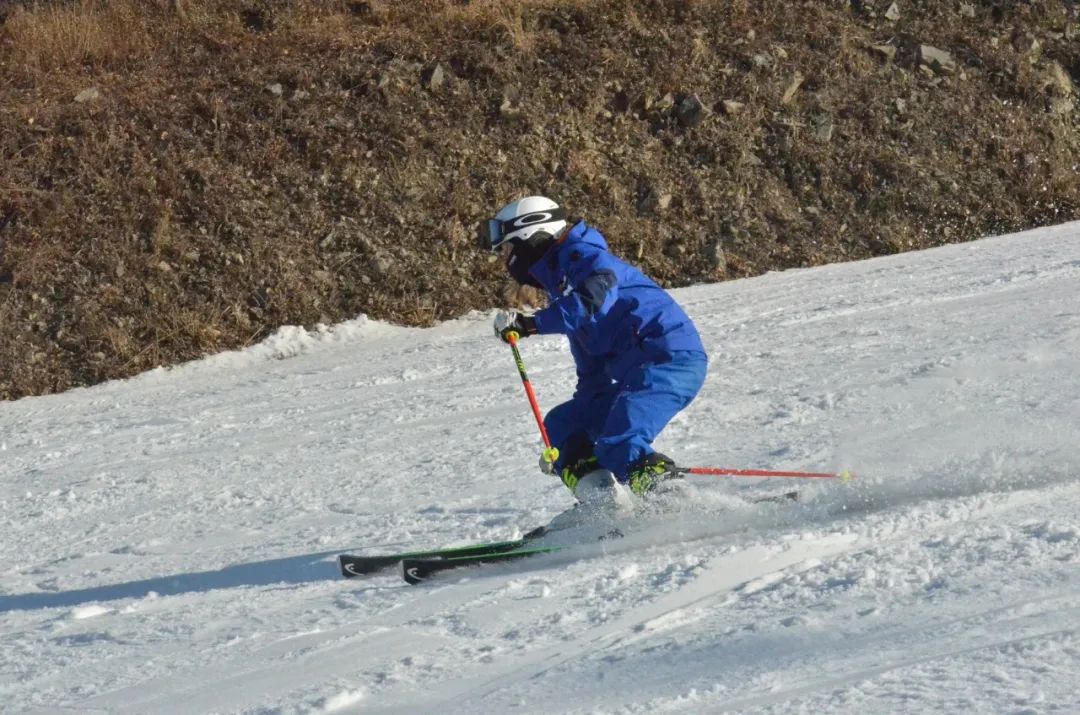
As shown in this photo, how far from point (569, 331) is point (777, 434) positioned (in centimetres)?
206

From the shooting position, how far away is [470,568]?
17.1 feet

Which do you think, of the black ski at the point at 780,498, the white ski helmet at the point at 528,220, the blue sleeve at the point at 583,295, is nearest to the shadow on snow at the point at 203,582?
the blue sleeve at the point at 583,295

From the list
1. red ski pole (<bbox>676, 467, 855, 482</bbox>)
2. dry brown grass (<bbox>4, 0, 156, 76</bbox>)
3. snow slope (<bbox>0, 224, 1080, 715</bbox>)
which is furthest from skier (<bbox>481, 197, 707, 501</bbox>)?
dry brown grass (<bbox>4, 0, 156, 76</bbox>)

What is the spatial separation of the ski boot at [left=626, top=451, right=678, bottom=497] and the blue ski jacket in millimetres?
441

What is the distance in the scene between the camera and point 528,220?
5559 mm

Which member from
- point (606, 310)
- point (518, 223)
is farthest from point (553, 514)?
point (518, 223)

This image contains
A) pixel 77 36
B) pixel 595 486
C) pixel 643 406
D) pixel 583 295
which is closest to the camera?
pixel 583 295

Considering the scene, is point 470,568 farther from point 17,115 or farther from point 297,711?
point 17,115

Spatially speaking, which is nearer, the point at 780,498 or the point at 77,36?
the point at 780,498

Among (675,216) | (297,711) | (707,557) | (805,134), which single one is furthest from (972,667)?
(805,134)

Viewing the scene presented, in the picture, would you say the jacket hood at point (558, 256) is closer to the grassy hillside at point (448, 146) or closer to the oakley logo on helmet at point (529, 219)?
the oakley logo on helmet at point (529, 219)

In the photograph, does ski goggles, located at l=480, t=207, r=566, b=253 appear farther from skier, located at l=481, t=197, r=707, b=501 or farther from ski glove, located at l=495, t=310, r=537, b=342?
ski glove, located at l=495, t=310, r=537, b=342

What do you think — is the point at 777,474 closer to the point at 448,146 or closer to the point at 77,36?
the point at 448,146

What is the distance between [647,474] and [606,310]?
725mm
